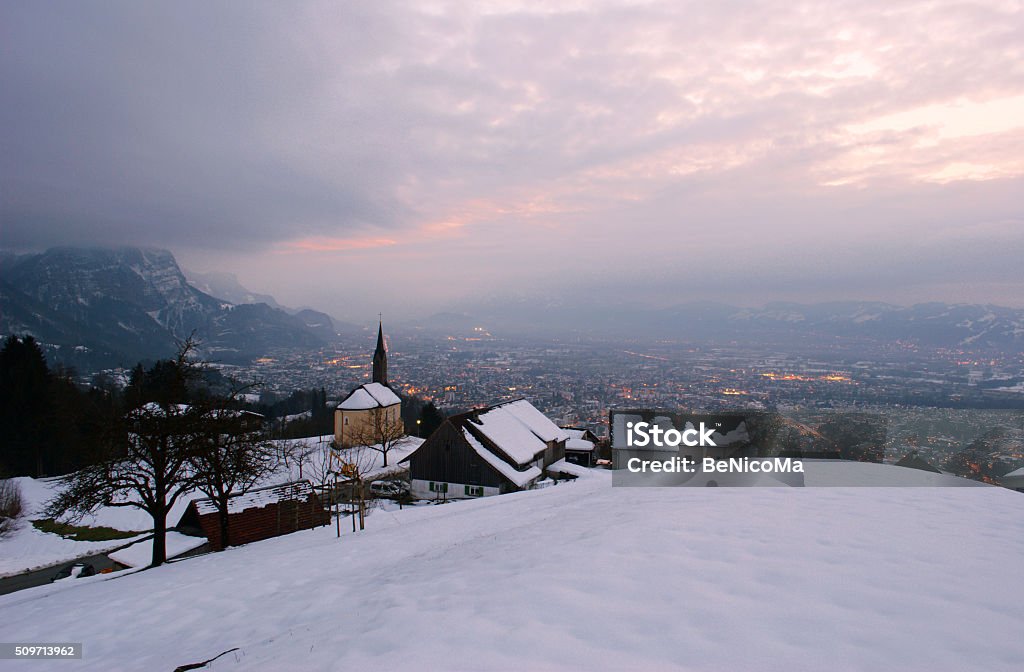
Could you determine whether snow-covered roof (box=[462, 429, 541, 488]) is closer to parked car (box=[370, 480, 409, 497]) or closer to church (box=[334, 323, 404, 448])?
parked car (box=[370, 480, 409, 497])

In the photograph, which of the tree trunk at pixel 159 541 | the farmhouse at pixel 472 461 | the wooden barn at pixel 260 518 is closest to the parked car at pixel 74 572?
the wooden barn at pixel 260 518

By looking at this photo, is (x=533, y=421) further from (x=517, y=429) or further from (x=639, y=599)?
(x=639, y=599)

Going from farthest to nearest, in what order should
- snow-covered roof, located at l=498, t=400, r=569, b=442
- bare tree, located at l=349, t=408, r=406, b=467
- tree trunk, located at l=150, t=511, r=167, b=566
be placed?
1. bare tree, located at l=349, t=408, r=406, b=467
2. snow-covered roof, located at l=498, t=400, r=569, b=442
3. tree trunk, located at l=150, t=511, r=167, b=566

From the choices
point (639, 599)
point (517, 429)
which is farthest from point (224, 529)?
point (517, 429)

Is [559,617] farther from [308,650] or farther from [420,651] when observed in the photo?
[308,650]

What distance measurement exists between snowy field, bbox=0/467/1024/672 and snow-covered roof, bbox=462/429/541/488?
19.0 m

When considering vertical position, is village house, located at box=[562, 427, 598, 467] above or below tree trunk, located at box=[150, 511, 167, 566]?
below

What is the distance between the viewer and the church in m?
44.8

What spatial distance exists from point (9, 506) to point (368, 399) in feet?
89.4

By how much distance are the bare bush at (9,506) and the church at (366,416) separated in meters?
22.1

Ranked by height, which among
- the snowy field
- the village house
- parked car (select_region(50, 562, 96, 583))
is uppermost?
the snowy field

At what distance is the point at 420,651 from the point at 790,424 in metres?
31.2

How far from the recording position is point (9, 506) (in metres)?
27.5
